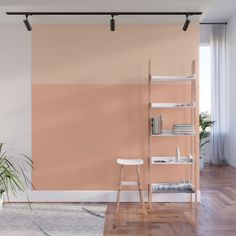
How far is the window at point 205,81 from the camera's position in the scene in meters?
7.67

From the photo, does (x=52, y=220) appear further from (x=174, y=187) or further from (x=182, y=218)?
(x=174, y=187)

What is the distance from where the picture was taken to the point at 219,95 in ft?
24.0

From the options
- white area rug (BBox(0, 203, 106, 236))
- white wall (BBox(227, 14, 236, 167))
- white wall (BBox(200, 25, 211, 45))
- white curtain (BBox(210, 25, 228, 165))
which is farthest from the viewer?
white wall (BBox(200, 25, 211, 45))

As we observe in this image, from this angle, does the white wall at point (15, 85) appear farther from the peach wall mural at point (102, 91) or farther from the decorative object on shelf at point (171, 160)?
the decorative object on shelf at point (171, 160)

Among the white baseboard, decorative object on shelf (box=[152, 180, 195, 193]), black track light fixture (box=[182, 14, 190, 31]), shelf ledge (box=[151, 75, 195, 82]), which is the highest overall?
black track light fixture (box=[182, 14, 190, 31])

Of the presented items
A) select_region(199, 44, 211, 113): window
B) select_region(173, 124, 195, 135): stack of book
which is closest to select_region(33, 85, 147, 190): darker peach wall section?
select_region(173, 124, 195, 135): stack of book

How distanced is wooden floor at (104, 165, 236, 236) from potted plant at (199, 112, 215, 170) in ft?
7.25

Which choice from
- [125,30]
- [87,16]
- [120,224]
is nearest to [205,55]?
[125,30]

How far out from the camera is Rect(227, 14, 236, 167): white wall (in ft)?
22.6

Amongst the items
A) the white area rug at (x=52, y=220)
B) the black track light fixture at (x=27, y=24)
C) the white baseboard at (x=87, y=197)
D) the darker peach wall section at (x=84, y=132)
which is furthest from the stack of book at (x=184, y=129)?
the black track light fixture at (x=27, y=24)

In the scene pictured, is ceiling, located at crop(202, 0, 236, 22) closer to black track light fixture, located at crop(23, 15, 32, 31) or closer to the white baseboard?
black track light fixture, located at crop(23, 15, 32, 31)

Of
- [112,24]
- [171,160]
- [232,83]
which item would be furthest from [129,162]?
[232,83]

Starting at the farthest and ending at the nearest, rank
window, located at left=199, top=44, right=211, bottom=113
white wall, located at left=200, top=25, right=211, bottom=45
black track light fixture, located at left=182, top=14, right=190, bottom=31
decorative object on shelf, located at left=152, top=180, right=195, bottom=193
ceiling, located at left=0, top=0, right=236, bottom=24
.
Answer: window, located at left=199, top=44, right=211, bottom=113 < white wall, located at left=200, top=25, right=211, bottom=45 < decorative object on shelf, located at left=152, top=180, right=195, bottom=193 < black track light fixture, located at left=182, top=14, right=190, bottom=31 < ceiling, located at left=0, top=0, right=236, bottom=24

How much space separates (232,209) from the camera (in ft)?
13.5
